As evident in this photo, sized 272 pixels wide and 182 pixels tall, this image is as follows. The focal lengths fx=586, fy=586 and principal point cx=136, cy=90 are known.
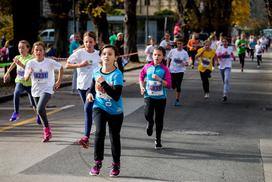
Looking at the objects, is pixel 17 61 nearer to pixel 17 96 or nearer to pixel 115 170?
pixel 17 96

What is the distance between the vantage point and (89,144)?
9.41 m

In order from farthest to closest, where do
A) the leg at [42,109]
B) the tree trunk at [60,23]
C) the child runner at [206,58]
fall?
the tree trunk at [60,23]
the child runner at [206,58]
the leg at [42,109]

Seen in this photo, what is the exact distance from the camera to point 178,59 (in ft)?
49.0

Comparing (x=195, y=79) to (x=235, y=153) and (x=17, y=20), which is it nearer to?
(x=17, y=20)

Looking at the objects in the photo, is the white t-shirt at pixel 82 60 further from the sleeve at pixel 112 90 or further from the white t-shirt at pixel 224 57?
the white t-shirt at pixel 224 57

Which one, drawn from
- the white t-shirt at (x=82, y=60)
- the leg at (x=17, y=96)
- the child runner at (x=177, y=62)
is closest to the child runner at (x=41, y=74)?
the white t-shirt at (x=82, y=60)

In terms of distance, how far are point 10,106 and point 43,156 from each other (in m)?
6.77

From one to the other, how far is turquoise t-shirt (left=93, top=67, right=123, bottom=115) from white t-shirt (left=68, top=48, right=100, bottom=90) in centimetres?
263

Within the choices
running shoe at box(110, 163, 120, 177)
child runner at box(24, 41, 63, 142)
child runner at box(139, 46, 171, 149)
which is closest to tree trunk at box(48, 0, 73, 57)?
child runner at box(24, 41, 63, 142)

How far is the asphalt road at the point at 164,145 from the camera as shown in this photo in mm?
7426

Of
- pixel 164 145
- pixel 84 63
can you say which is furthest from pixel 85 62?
pixel 164 145

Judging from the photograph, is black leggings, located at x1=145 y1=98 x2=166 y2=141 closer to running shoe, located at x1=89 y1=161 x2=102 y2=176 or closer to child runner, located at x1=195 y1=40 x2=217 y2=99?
running shoe, located at x1=89 y1=161 x2=102 y2=176

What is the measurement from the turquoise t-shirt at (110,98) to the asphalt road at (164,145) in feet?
2.76

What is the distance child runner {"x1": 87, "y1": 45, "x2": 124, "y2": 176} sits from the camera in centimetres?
716
